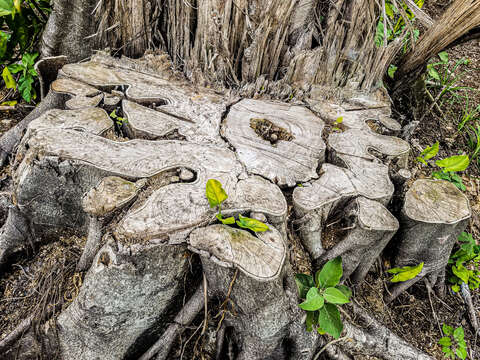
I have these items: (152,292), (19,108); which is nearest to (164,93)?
(152,292)

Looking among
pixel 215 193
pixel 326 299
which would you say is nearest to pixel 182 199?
pixel 215 193

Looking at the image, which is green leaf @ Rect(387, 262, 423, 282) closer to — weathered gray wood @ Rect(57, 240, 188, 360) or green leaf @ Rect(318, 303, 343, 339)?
green leaf @ Rect(318, 303, 343, 339)

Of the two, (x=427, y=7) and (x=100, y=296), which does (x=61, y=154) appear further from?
(x=427, y=7)

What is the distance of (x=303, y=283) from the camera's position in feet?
5.24

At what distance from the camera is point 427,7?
4.28m

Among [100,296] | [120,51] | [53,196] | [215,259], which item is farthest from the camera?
[120,51]

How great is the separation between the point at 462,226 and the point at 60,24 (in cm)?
308

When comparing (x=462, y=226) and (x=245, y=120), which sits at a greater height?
(x=245, y=120)

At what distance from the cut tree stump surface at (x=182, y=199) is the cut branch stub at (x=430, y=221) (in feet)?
0.09

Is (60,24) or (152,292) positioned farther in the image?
(60,24)

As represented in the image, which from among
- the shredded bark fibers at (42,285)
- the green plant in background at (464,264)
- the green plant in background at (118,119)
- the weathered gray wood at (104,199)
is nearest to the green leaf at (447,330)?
the green plant in background at (464,264)

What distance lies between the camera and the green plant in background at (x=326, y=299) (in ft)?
4.60

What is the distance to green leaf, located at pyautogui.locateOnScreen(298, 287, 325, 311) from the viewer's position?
4.66 feet

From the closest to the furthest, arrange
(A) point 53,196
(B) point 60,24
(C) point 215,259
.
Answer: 1. (C) point 215,259
2. (A) point 53,196
3. (B) point 60,24
